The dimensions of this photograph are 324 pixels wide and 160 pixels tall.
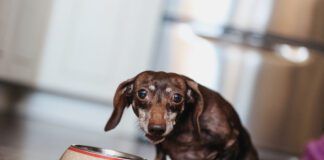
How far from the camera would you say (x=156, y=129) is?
81 centimetres

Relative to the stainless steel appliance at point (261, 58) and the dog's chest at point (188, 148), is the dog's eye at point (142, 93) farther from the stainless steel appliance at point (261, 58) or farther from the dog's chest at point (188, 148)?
the stainless steel appliance at point (261, 58)

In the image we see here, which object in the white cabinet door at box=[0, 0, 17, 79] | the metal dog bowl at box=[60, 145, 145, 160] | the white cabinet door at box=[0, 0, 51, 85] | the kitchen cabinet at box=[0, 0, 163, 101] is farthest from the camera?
the kitchen cabinet at box=[0, 0, 163, 101]

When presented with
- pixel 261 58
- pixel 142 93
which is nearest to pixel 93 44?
pixel 261 58

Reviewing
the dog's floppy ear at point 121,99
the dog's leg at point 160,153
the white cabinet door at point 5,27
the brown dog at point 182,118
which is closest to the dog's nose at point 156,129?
the brown dog at point 182,118

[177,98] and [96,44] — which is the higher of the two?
[177,98]

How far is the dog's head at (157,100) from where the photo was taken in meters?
0.83

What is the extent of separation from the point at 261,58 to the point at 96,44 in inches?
32.8

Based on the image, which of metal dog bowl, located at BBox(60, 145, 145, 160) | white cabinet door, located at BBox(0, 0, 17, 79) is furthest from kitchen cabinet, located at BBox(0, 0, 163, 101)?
metal dog bowl, located at BBox(60, 145, 145, 160)

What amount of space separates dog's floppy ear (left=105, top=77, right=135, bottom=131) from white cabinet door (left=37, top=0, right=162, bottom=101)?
198 centimetres

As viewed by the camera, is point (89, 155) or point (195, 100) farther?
point (195, 100)

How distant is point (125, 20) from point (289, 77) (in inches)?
35.0

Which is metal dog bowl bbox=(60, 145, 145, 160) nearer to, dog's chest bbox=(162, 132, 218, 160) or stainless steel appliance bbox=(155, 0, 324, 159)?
dog's chest bbox=(162, 132, 218, 160)

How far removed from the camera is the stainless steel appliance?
2.97m

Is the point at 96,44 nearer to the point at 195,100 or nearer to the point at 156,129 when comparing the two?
the point at 195,100
